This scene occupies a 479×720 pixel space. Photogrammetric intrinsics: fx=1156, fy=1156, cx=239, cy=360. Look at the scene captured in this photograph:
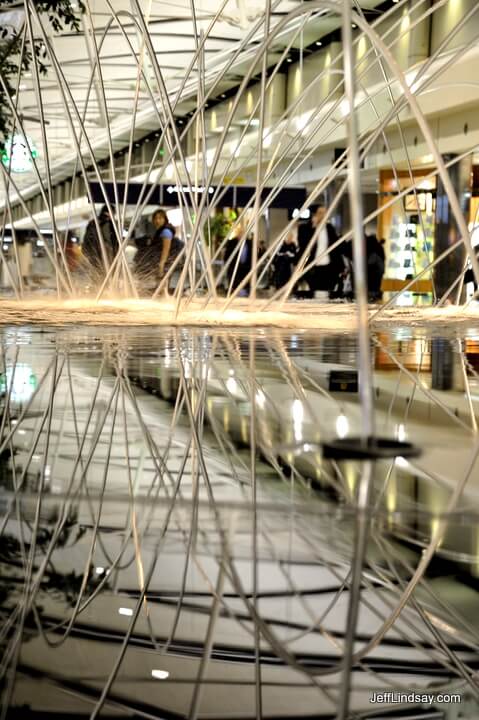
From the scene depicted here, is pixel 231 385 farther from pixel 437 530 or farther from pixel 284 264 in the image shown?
pixel 284 264

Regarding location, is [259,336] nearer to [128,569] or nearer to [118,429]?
[118,429]

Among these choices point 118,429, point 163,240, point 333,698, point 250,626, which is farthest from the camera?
point 163,240

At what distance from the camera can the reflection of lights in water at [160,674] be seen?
1.31 metres

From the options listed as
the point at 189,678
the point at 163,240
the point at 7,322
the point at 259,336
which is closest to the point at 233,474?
the point at 189,678

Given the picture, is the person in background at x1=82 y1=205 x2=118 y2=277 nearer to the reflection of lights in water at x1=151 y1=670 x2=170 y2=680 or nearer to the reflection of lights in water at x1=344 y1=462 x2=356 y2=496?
the reflection of lights in water at x1=344 y1=462 x2=356 y2=496

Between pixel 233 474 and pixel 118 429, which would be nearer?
pixel 233 474

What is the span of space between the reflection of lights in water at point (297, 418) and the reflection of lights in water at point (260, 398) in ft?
0.36

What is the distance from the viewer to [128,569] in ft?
5.55

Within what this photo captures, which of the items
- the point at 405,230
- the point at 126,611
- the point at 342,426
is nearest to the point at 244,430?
the point at 342,426

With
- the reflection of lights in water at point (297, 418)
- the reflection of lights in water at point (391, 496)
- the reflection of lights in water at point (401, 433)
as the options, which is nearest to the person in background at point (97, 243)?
the reflection of lights in water at point (297, 418)

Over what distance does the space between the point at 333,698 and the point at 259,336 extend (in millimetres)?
6819

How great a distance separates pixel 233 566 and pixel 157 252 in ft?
54.0

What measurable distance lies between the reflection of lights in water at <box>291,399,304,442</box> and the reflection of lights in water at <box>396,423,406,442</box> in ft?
0.90

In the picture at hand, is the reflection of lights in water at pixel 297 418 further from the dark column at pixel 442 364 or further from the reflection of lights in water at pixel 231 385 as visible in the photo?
the dark column at pixel 442 364
